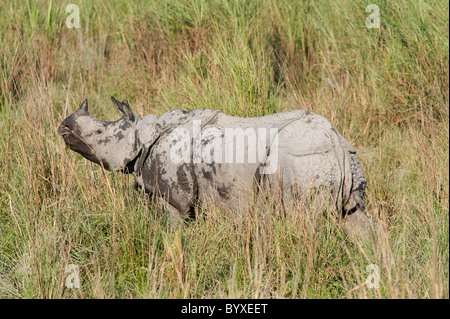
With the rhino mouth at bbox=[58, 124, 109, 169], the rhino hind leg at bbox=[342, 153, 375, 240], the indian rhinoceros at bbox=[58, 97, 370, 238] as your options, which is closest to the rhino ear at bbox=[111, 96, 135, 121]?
the indian rhinoceros at bbox=[58, 97, 370, 238]

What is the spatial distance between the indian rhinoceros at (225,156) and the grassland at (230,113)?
127 millimetres

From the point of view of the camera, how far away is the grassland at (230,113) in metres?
2.83

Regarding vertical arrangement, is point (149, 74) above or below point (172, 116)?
above

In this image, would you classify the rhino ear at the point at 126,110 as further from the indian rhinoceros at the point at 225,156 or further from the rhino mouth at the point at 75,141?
the rhino mouth at the point at 75,141

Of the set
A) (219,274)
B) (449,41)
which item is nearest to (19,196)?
(219,274)

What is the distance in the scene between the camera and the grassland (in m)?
2.83

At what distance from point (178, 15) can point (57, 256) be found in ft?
11.8

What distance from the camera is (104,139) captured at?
338 centimetres

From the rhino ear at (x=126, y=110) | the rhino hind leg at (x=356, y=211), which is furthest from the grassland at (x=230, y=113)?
the rhino ear at (x=126, y=110)

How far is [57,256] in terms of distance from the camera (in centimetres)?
303

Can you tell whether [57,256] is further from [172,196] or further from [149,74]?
[149,74]

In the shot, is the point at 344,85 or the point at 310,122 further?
the point at 344,85

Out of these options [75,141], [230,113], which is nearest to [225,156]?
[75,141]
